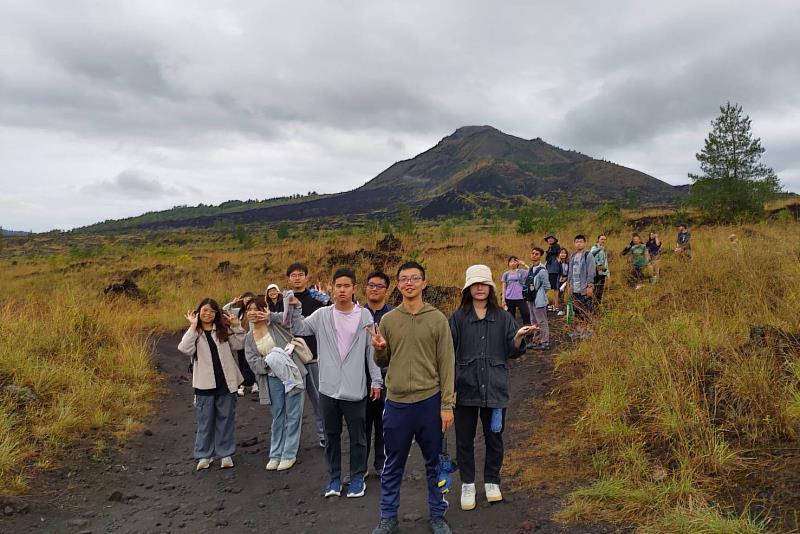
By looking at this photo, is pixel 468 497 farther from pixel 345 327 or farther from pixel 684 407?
pixel 684 407

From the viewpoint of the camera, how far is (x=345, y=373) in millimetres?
3963

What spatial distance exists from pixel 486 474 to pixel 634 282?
25.7 feet

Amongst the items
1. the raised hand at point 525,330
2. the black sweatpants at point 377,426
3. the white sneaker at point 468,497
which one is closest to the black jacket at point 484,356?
the raised hand at point 525,330

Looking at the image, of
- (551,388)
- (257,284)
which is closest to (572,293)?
(551,388)

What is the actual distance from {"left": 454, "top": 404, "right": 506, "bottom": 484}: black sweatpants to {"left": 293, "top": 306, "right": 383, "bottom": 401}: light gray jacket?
80 centimetres

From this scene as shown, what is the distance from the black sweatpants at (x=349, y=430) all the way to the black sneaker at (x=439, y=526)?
0.92 meters

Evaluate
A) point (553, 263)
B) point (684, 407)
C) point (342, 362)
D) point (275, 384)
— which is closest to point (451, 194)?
point (553, 263)

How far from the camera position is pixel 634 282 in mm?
10211

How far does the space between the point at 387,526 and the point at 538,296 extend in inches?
202

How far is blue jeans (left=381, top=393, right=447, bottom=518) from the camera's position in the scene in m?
3.30

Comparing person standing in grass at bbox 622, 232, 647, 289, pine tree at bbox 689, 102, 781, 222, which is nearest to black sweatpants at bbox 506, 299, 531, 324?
person standing in grass at bbox 622, 232, 647, 289

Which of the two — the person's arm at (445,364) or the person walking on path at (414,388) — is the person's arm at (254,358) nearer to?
the person walking on path at (414,388)

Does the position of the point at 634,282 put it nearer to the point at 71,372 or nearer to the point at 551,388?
the point at 551,388

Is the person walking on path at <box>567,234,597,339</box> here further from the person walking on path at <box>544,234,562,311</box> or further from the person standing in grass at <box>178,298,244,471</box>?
the person standing in grass at <box>178,298,244,471</box>
